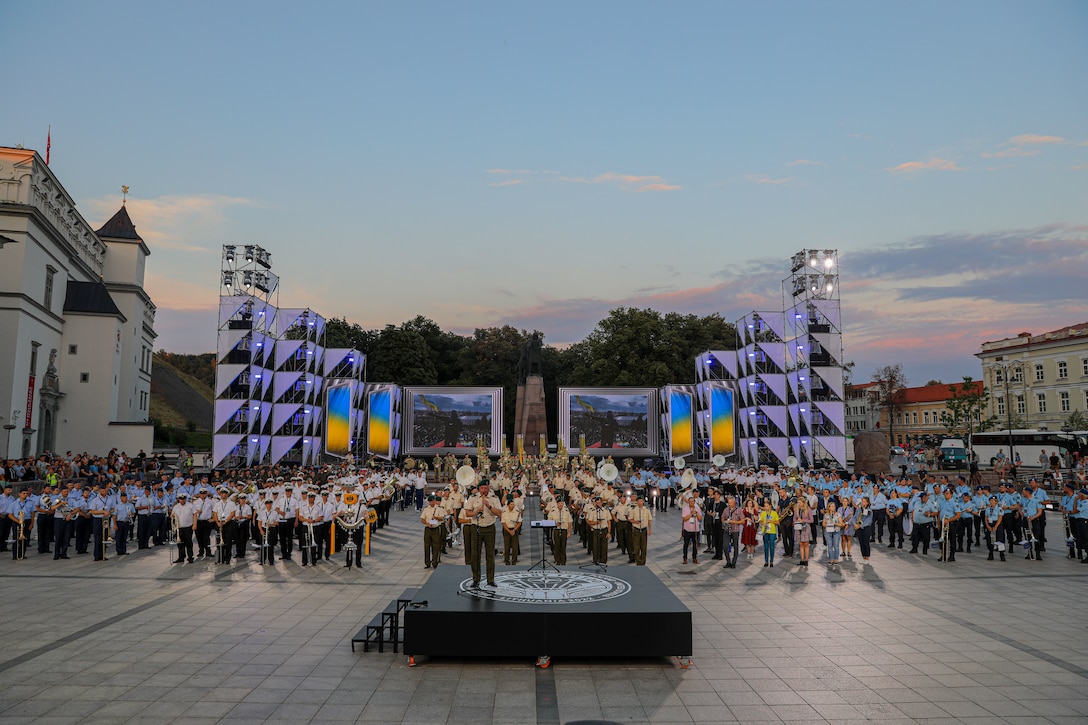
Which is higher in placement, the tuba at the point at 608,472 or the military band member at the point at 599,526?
the tuba at the point at 608,472

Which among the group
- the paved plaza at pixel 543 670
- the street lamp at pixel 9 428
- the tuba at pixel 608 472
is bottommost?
the paved plaza at pixel 543 670

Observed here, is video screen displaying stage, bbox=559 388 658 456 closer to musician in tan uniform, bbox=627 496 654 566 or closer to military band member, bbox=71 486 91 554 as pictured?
musician in tan uniform, bbox=627 496 654 566

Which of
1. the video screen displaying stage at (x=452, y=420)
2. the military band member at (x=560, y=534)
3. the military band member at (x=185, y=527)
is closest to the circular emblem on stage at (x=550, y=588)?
the military band member at (x=560, y=534)

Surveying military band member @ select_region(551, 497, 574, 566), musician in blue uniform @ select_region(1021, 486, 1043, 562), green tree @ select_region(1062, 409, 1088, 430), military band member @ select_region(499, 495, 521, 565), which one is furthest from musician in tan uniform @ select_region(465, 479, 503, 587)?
green tree @ select_region(1062, 409, 1088, 430)

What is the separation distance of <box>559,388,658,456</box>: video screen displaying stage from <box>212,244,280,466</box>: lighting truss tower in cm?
1990

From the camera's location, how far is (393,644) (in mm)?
9711

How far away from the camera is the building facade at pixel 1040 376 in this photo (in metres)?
60.3

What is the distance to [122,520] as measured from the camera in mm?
17125

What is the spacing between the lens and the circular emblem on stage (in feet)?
31.4

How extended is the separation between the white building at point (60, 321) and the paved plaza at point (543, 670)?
26.6 meters

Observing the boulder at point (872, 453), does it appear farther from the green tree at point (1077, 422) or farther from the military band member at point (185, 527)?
the military band member at point (185, 527)

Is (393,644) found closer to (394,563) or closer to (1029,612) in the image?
(394,563)

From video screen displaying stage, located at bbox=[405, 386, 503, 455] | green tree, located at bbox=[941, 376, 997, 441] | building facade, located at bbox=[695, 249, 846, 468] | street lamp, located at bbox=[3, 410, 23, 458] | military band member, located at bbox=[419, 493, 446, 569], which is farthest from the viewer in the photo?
green tree, located at bbox=[941, 376, 997, 441]

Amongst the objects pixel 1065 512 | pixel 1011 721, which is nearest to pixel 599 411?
pixel 1065 512
